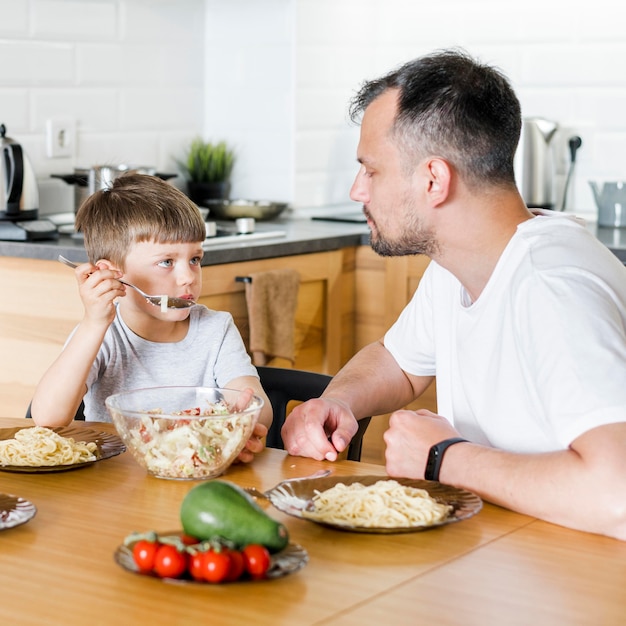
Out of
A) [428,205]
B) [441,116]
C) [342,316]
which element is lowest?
[342,316]

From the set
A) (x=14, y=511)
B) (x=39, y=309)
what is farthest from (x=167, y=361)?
(x=39, y=309)

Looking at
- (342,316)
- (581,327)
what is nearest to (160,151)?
(342,316)

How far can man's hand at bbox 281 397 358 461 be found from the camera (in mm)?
1665

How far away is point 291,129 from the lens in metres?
3.93

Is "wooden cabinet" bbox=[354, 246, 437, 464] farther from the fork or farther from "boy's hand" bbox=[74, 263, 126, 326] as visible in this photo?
the fork

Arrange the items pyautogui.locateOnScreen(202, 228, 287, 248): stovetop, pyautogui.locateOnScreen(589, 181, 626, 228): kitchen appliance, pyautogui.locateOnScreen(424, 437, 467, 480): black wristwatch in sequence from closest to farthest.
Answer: pyautogui.locateOnScreen(424, 437, 467, 480): black wristwatch
pyautogui.locateOnScreen(202, 228, 287, 248): stovetop
pyautogui.locateOnScreen(589, 181, 626, 228): kitchen appliance

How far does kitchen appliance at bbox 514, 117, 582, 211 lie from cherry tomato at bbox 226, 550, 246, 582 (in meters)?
2.80

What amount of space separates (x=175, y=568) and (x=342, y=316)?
99.5 inches

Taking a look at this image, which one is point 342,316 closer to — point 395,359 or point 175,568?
point 395,359

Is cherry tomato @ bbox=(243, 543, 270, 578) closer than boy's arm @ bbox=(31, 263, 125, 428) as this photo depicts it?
Yes

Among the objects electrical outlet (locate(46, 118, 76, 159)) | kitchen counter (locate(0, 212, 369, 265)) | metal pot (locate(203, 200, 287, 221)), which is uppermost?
electrical outlet (locate(46, 118, 76, 159))

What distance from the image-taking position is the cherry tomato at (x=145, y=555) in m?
1.12

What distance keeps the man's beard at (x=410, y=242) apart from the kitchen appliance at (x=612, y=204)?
2088 millimetres

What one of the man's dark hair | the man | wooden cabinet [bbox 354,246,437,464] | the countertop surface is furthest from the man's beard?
wooden cabinet [bbox 354,246,437,464]
